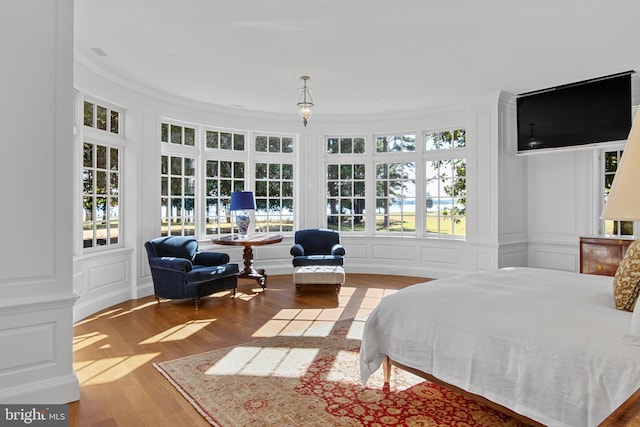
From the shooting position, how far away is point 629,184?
782 millimetres

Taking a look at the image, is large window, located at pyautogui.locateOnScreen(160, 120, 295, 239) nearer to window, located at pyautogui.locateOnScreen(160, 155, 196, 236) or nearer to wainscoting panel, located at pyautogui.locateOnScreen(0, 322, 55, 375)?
window, located at pyautogui.locateOnScreen(160, 155, 196, 236)

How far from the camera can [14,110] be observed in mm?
2527

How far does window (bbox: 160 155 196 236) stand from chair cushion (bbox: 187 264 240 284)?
109 centimetres

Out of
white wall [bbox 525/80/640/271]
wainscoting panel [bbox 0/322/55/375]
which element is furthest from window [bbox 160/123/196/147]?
white wall [bbox 525/80/640/271]

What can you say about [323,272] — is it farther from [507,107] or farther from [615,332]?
[615,332]

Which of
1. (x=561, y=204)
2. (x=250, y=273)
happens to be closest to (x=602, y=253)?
(x=561, y=204)

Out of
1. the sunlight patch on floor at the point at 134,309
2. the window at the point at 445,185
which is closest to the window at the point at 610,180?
the window at the point at 445,185

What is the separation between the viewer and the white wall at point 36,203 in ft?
8.21

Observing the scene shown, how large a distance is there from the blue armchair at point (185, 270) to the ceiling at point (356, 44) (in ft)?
7.17

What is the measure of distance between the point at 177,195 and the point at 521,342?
18.0ft

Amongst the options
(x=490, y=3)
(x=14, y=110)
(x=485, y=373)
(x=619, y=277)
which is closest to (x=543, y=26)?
(x=490, y=3)

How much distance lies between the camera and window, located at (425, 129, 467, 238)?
695cm

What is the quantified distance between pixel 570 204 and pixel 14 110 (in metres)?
6.48

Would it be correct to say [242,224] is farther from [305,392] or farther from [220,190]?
[305,392]
